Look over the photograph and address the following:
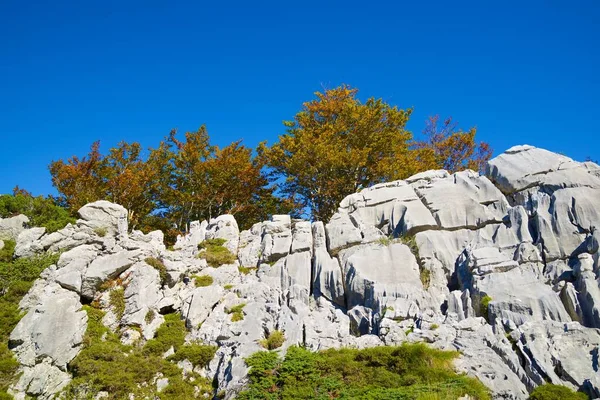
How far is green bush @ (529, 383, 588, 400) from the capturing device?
1252 cm

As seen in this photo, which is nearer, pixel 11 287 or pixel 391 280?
pixel 391 280

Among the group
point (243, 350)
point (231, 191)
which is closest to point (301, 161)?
point (231, 191)

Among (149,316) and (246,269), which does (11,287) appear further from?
(246,269)

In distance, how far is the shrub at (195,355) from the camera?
17.2m

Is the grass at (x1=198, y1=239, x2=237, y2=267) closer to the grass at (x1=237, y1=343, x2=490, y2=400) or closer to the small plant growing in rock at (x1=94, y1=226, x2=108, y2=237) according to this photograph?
the small plant growing in rock at (x1=94, y1=226, x2=108, y2=237)

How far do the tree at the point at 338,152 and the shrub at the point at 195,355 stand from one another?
16.7 meters

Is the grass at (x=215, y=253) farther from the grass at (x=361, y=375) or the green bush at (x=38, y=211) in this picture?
the green bush at (x=38, y=211)

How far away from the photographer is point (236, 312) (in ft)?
62.8

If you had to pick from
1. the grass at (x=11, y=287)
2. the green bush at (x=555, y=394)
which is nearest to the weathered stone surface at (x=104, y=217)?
the grass at (x=11, y=287)

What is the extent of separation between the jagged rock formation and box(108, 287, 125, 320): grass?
0.19 meters

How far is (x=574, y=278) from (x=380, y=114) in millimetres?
20273

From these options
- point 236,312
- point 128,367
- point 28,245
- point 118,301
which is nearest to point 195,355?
point 128,367

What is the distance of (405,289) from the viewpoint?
61.2 ft

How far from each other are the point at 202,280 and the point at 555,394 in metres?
15.3
